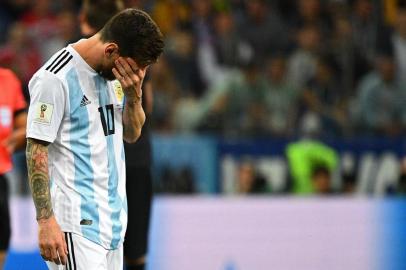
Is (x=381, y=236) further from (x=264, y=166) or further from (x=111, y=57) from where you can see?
(x=111, y=57)

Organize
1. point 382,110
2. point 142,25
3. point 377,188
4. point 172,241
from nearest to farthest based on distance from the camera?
point 142,25 → point 172,241 → point 377,188 → point 382,110

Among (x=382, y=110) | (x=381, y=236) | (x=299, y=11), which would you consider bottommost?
(x=381, y=236)

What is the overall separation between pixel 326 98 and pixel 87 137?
268 inches

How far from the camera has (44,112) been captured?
476 cm

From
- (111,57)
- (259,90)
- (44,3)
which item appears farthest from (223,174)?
(111,57)

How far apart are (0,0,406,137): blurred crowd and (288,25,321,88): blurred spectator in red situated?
11 mm

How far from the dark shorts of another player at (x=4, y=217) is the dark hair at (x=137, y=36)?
2393mm

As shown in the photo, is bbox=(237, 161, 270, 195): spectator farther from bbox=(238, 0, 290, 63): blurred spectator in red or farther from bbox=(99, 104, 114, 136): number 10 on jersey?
bbox=(99, 104, 114, 136): number 10 on jersey

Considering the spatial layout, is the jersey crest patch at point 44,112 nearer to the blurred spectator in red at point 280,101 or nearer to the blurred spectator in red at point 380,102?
the blurred spectator in red at point 280,101

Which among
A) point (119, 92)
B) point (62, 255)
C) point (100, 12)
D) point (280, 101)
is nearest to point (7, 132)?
point (100, 12)

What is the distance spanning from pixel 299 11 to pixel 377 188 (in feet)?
9.51

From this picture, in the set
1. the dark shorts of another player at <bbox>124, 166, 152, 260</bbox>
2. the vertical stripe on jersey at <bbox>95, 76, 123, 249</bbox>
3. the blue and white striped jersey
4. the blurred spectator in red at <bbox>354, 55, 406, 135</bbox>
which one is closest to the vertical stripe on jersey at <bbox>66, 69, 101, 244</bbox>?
the blue and white striped jersey

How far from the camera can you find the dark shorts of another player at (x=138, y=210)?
6.76 metres

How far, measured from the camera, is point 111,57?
4781 mm
